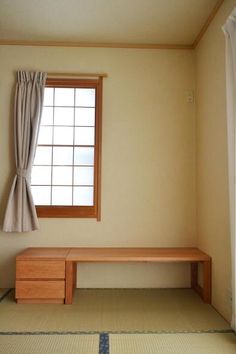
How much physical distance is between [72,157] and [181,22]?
78.0 inches

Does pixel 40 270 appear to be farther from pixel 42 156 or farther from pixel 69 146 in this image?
pixel 69 146

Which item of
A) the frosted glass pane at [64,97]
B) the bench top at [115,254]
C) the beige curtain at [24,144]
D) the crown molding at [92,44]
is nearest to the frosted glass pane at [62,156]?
the beige curtain at [24,144]

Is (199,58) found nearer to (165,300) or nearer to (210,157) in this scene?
(210,157)

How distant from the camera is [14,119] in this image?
3.38 metres

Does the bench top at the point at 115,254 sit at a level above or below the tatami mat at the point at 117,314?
above

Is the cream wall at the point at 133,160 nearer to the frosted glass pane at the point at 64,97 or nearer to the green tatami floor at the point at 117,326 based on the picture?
the frosted glass pane at the point at 64,97

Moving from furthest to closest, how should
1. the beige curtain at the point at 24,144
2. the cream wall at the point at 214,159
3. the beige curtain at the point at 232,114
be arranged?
1. the beige curtain at the point at 24,144
2. the cream wall at the point at 214,159
3. the beige curtain at the point at 232,114

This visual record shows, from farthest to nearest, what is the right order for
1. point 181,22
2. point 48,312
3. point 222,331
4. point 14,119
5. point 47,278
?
point 14,119 < point 181,22 < point 47,278 < point 48,312 < point 222,331

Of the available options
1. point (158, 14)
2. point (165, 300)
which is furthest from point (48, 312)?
point (158, 14)

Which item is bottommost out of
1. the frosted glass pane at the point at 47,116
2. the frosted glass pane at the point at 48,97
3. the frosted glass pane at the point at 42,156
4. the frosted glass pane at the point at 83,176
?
the frosted glass pane at the point at 83,176

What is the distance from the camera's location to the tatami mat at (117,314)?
2422 millimetres

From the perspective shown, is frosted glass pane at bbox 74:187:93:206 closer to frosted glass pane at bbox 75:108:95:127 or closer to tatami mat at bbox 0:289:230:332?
frosted glass pane at bbox 75:108:95:127

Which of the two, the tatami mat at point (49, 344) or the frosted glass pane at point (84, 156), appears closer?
the tatami mat at point (49, 344)

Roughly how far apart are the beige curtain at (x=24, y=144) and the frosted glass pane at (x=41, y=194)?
19cm
